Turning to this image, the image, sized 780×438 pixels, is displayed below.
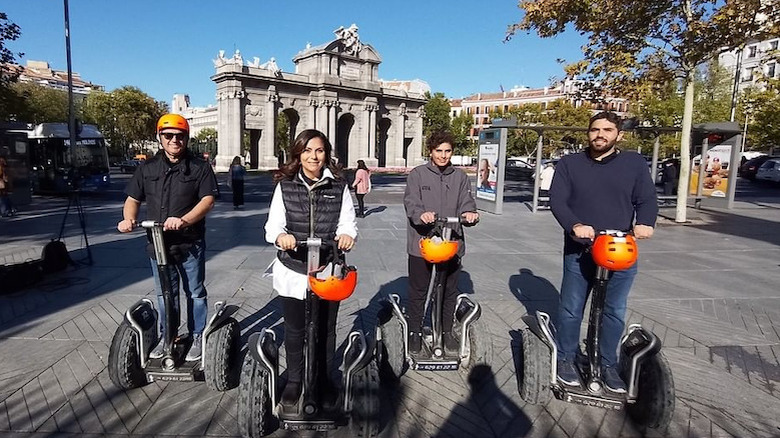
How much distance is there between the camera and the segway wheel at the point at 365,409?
289cm

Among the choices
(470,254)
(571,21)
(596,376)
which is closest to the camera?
(596,376)

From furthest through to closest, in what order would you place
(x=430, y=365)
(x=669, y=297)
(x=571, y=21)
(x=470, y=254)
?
(x=571, y=21) < (x=470, y=254) < (x=669, y=297) < (x=430, y=365)

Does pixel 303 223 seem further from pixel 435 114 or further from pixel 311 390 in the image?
pixel 435 114

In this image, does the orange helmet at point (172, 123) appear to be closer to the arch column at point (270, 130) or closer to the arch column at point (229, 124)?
the arch column at point (229, 124)

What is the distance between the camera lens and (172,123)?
3275mm

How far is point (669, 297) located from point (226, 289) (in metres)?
5.69

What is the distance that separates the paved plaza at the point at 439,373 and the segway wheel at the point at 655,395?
0.15 meters

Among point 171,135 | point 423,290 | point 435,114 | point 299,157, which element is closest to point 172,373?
point 171,135

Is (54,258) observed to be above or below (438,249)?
below

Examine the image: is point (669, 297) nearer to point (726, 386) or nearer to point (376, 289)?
point (726, 386)

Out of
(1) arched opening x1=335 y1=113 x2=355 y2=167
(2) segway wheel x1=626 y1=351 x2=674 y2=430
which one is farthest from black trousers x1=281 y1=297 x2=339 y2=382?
(1) arched opening x1=335 y1=113 x2=355 y2=167

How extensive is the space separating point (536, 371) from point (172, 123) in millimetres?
3104

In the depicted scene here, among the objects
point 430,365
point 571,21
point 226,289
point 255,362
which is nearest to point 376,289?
point 226,289

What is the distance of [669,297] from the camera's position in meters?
5.91
